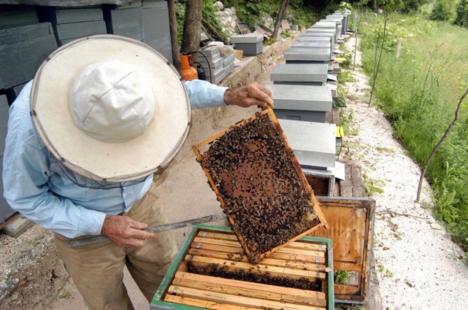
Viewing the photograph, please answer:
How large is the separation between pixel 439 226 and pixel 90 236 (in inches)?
129

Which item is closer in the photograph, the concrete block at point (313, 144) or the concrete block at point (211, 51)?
the concrete block at point (313, 144)

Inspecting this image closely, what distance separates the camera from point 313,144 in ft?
7.48

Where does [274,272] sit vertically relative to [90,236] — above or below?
below

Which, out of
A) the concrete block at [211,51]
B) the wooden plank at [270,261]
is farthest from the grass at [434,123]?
the concrete block at [211,51]

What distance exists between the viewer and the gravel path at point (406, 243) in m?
2.69

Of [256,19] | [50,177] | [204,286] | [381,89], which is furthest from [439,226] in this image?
[256,19]

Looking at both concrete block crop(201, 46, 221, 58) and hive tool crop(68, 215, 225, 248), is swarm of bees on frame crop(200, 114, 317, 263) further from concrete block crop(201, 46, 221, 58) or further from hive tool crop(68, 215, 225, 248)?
concrete block crop(201, 46, 221, 58)

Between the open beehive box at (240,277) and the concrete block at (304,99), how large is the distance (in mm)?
1207

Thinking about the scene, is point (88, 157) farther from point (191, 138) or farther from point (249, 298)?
point (191, 138)

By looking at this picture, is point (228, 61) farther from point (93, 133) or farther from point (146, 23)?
point (93, 133)

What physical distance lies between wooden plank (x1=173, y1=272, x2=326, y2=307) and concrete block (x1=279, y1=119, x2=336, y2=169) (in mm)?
979

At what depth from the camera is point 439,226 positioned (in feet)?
11.2

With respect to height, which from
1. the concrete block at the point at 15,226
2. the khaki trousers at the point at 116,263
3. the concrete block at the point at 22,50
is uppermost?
the concrete block at the point at 22,50

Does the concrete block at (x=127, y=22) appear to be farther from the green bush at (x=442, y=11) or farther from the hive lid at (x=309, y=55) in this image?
the green bush at (x=442, y=11)
